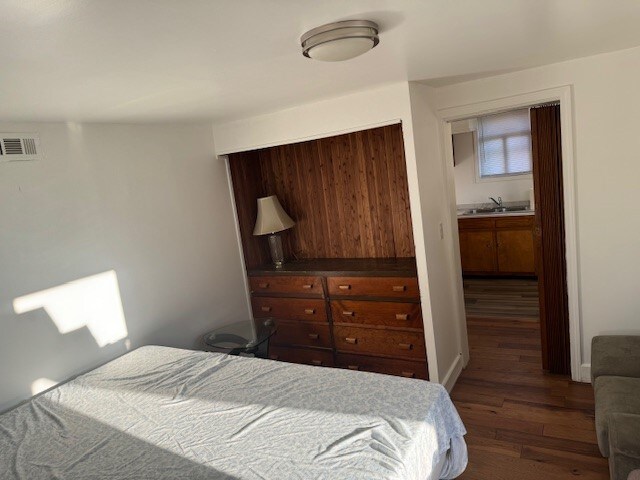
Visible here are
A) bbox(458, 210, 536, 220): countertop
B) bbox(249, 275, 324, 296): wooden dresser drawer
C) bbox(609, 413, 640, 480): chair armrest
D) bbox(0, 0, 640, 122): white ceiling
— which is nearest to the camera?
bbox(0, 0, 640, 122): white ceiling

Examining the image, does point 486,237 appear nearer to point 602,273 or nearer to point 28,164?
point 602,273

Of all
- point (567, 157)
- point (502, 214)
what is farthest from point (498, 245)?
point (567, 157)

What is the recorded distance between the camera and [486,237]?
18.2ft

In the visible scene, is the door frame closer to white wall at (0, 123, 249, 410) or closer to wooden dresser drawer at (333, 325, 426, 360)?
wooden dresser drawer at (333, 325, 426, 360)

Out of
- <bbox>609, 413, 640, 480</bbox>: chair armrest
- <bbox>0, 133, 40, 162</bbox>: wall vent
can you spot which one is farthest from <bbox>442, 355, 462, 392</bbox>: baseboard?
<bbox>0, 133, 40, 162</bbox>: wall vent

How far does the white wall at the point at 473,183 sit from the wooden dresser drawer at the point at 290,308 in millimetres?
3565

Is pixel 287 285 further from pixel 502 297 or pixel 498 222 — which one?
pixel 498 222

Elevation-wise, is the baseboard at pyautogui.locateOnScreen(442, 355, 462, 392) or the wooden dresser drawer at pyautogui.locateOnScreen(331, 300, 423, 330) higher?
the wooden dresser drawer at pyautogui.locateOnScreen(331, 300, 423, 330)

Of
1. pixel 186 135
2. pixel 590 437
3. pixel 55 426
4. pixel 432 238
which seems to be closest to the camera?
pixel 55 426

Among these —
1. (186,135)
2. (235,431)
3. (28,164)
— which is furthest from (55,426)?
(186,135)

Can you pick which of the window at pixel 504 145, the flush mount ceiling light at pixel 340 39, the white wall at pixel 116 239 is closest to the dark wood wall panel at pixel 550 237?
the flush mount ceiling light at pixel 340 39

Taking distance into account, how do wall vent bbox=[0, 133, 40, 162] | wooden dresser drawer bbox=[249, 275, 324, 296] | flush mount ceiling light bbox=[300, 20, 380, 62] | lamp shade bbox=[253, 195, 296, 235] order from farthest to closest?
lamp shade bbox=[253, 195, 296, 235] < wooden dresser drawer bbox=[249, 275, 324, 296] < wall vent bbox=[0, 133, 40, 162] < flush mount ceiling light bbox=[300, 20, 380, 62]

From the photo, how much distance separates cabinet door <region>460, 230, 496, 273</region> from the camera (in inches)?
218

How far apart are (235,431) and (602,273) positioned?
8.01 ft
